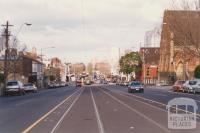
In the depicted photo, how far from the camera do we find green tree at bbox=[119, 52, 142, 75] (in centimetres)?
15550

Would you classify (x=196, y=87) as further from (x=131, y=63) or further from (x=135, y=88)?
(x=131, y=63)

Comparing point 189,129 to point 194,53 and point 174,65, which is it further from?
point 174,65

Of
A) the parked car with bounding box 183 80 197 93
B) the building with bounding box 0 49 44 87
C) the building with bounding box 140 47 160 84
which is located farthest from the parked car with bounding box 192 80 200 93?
the building with bounding box 140 47 160 84

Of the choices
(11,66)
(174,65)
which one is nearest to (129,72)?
(174,65)

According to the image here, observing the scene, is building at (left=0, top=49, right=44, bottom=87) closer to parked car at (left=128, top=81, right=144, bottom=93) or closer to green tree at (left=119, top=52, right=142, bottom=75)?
green tree at (left=119, top=52, right=142, bottom=75)

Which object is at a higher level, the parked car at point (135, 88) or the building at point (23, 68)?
the building at point (23, 68)

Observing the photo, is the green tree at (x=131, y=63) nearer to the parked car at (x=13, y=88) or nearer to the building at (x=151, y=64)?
the building at (x=151, y=64)

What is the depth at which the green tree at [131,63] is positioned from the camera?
155500 millimetres

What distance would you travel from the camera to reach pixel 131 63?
157 m

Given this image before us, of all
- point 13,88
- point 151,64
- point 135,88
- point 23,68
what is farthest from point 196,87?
point 151,64

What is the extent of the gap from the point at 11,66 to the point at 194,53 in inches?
1465

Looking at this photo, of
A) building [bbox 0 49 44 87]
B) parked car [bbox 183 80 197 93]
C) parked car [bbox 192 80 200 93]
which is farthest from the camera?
building [bbox 0 49 44 87]

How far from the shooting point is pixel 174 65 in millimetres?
119938

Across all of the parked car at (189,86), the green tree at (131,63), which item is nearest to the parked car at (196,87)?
the parked car at (189,86)
